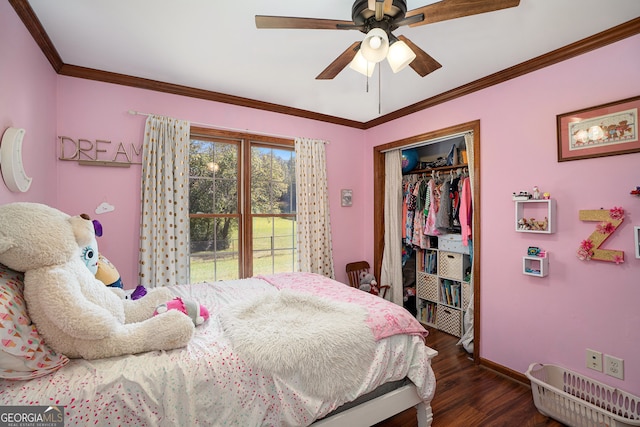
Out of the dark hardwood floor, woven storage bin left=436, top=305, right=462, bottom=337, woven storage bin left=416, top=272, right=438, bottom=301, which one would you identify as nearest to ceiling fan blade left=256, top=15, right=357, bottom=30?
the dark hardwood floor

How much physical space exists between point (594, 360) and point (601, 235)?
0.85m

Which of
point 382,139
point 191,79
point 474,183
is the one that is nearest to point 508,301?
point 474,183

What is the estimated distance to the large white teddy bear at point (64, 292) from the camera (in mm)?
1041

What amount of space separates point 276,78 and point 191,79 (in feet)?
2.50

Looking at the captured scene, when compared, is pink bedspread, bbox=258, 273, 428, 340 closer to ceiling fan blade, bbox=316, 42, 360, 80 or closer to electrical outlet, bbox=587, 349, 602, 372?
electrical outlet, bbox=587, 349, 602, 372

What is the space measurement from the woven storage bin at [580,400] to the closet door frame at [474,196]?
596mm

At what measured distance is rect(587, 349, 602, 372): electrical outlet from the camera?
193cm

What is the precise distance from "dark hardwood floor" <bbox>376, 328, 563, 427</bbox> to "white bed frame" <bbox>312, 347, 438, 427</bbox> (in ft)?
0.79

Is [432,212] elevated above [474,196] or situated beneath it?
situated beneath

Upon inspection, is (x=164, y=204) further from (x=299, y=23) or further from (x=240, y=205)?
(x=299, y=23)

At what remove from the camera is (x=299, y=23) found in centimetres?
138

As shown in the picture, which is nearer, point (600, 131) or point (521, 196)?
point (600, 131)

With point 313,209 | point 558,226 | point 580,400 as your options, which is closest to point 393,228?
point 313,209

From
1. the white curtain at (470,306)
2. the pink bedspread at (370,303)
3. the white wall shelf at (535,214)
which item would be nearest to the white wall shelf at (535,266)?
the white wall shelf at (535,214)
